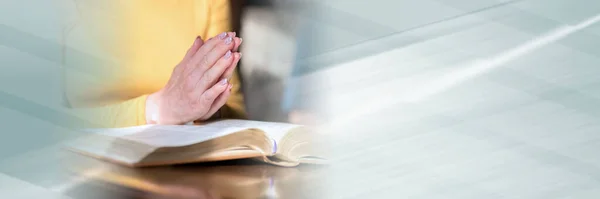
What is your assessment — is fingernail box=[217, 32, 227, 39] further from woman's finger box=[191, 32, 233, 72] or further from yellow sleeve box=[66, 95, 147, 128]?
yellow sleeve box=[66, 95, 147, 128]

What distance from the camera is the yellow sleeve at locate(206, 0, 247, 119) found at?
771mm

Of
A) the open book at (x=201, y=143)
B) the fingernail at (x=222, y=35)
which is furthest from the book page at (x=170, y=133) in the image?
the fingernail at (x=222, y=35)

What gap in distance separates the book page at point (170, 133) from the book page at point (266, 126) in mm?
21

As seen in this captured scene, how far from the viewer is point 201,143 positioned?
67 centimetres

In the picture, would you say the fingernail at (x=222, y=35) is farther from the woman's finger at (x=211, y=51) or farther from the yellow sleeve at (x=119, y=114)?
the yellow sleeve at (x=119, y=114)

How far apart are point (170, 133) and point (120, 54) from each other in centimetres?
11

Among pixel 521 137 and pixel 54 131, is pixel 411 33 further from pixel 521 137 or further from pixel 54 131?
pixel 54 131

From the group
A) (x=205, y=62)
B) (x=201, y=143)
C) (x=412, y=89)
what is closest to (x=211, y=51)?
(x=205, y=62)

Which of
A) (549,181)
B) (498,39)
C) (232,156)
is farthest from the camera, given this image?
(498,39)

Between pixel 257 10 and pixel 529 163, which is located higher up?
pixel 257 10

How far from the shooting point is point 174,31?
756mm

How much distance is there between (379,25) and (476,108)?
Answer: 0.53 ft

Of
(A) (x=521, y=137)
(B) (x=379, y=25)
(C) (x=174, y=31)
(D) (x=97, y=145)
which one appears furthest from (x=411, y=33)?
(D) (x=97, y=145)

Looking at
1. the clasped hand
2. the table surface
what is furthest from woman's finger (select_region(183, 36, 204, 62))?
the table surface
